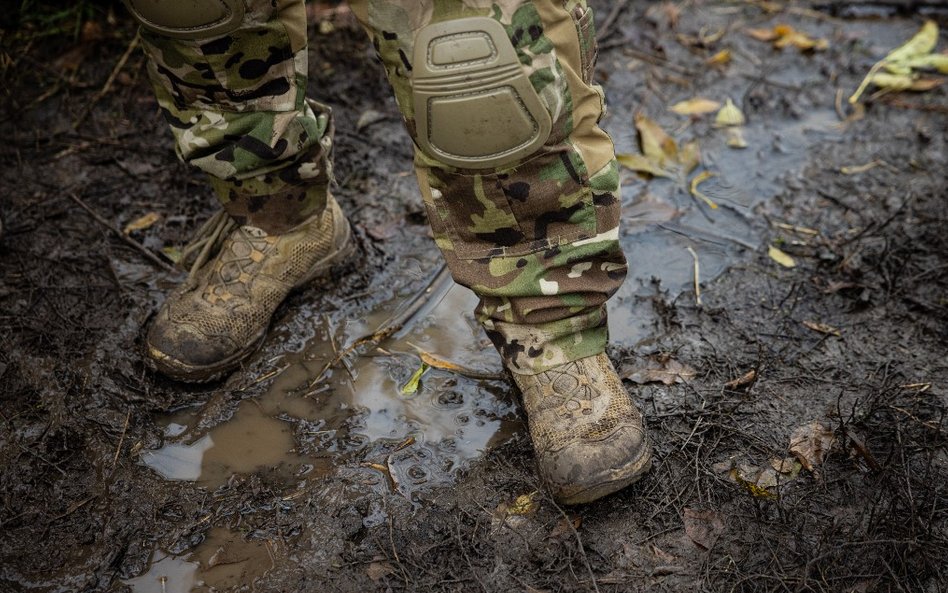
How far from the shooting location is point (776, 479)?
1.42 metres

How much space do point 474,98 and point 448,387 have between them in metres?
0.74

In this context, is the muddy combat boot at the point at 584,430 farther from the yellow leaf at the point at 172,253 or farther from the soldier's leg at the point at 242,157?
the yellow leaf at the point at 172,253

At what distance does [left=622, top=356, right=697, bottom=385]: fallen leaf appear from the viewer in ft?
5.48

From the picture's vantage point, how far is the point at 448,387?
1.69 metres

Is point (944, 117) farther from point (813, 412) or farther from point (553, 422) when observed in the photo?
point (553, 422)

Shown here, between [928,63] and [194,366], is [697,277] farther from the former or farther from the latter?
[928,63]

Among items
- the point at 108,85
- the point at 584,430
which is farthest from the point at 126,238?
the point at 584,430

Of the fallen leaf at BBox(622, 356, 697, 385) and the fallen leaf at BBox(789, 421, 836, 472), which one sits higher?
the fallen leaf at BBox(789, 421, 836, 472)

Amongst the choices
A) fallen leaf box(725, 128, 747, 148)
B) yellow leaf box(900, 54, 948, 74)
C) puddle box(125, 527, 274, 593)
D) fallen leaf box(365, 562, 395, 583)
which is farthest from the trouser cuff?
yellow leaf box(900, 54, 948, 74)

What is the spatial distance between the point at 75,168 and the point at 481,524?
1750 mm

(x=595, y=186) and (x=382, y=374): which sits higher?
(x=595, y=186)

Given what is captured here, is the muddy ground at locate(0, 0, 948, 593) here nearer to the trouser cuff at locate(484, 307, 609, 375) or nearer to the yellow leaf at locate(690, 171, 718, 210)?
the yellow leaf at locate(690, 171, 718, 210)

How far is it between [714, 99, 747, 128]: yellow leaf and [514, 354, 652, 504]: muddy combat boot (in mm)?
1313

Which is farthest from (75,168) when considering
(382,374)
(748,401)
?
(748,401)
